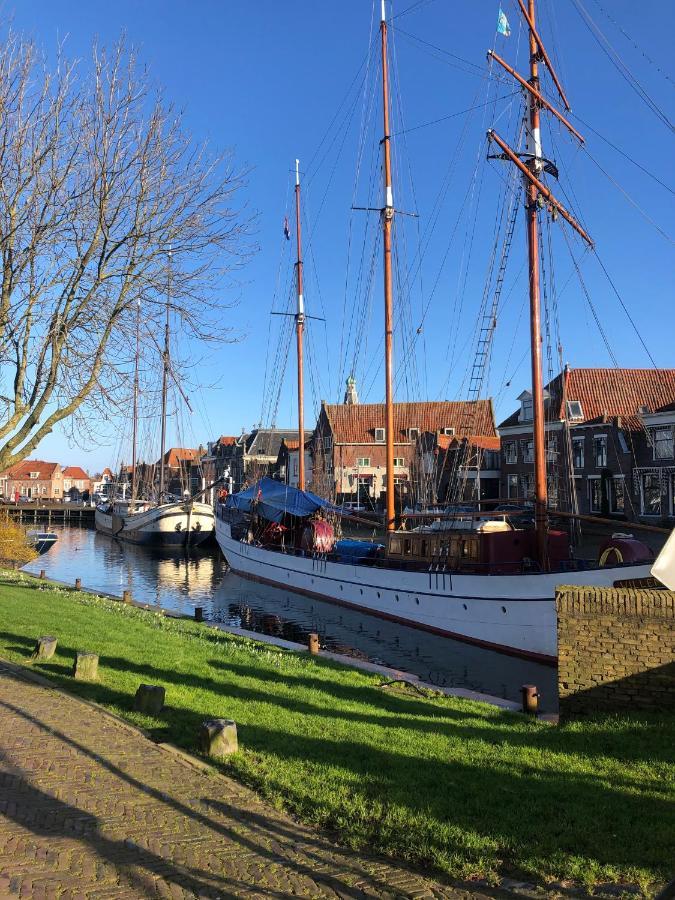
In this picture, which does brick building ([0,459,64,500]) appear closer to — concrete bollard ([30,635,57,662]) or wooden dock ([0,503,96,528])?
wooden dock ([0,503,96,528])

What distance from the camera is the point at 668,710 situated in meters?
9.32

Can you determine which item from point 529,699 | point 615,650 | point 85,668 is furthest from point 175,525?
point 615,650

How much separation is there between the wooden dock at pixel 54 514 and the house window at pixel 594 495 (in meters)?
69.8

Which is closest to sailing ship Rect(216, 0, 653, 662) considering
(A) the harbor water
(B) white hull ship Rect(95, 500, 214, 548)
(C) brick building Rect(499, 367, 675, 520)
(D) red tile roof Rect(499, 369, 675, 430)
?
(A) the harbor water

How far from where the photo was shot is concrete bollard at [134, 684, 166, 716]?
28.9 feet

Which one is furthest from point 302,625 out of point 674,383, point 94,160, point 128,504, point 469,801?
point 128,504

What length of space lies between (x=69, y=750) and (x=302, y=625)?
19200 millimetres

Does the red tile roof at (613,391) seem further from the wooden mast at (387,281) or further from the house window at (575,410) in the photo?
the wooden mast at (387,281)

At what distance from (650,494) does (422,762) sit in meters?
44.2

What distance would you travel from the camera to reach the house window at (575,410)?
5203 cm

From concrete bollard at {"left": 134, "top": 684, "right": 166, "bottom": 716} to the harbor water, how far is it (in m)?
9.18

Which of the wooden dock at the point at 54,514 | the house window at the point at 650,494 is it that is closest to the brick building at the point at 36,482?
the wooden dock at the point at 54,514

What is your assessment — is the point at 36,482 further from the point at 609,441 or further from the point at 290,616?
the point at 290,616

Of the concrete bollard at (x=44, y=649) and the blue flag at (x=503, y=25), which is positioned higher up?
the blue flag at (x=503, y=25)
